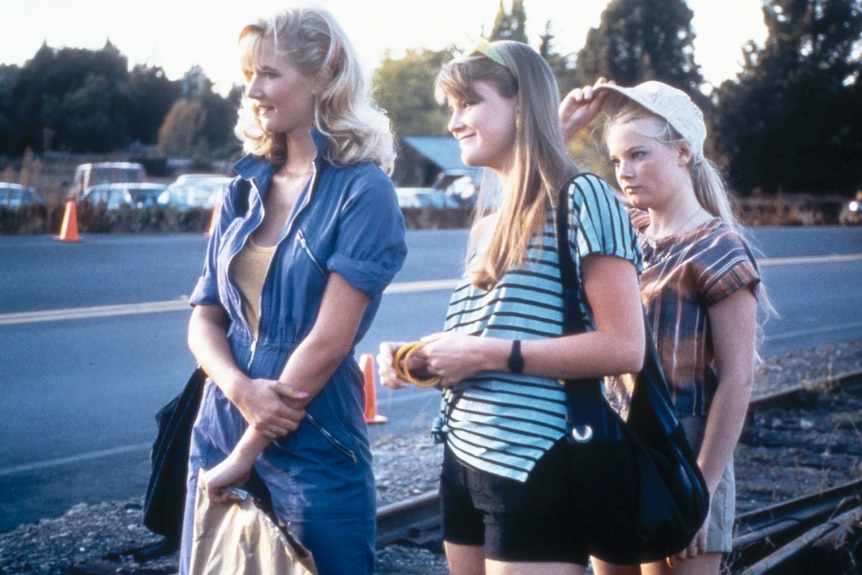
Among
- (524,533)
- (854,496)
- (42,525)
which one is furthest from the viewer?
(854,496)

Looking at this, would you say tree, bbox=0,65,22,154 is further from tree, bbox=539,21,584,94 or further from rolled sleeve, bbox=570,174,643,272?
rolled sleeve, bbox=570,174,643,272

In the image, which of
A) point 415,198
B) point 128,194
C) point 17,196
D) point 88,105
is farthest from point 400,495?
point 88,105

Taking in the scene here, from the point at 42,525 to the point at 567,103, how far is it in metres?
3.80

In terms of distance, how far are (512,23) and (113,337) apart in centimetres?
8019

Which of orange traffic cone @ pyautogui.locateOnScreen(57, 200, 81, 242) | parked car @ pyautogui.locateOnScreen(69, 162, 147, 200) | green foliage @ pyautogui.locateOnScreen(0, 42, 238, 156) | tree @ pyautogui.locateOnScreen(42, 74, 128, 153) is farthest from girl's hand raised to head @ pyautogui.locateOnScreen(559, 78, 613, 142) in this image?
tree @ pyautogui.locateOnScreen(42, 74, 128, 153)

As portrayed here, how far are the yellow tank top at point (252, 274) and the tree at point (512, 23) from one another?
81.2 meters

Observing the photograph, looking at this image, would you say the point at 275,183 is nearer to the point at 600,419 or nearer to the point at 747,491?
the point at 600,419

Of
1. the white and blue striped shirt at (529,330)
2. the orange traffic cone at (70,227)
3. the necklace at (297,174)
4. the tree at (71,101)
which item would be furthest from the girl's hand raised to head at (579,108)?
the tree at (71,101)

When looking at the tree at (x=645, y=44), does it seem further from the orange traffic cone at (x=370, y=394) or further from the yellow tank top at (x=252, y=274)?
the yellow tank top at (x=252, y=274)

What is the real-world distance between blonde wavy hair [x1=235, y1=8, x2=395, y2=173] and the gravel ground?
271cm

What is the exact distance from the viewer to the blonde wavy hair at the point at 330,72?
2.55 meters

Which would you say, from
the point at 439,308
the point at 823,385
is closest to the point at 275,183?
the point at 823,385

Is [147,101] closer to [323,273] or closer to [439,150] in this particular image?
[439,150]

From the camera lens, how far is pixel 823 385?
940cm
